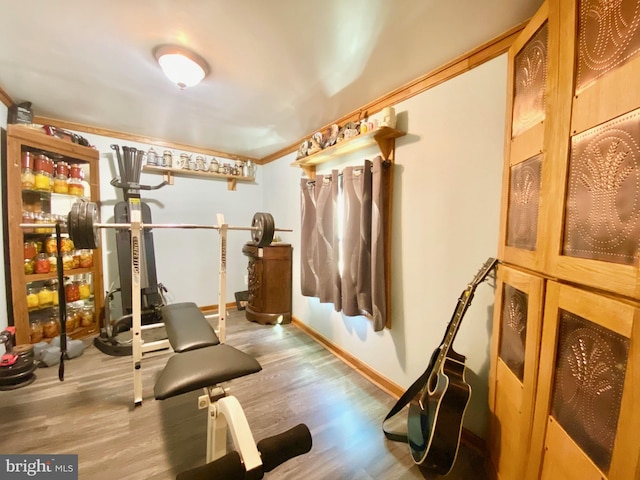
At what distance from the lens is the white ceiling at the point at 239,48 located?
118cm

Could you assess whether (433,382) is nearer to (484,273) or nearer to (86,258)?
(484,273)

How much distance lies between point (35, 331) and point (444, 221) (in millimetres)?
3592

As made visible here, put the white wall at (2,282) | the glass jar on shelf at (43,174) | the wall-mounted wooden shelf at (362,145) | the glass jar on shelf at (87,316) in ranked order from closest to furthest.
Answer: the wall-mounted wooden shelf at (362,145), the white wall at (2,282), the glass jar on shelf at (43,174), the glass jar on shelf at (87,316)

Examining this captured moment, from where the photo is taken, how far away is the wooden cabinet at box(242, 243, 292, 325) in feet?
10.3

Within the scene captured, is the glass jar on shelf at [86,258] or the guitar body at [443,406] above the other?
the glass jar on shelf at [86,258]

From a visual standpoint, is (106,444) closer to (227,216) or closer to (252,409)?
(252,409)

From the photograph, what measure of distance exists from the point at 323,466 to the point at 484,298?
1.26 m

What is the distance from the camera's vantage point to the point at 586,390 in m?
0.75

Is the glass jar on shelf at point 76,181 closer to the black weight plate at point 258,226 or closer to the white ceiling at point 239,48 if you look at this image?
the white ceiling at point 239,48

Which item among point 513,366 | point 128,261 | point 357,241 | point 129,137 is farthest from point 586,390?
point 129,137

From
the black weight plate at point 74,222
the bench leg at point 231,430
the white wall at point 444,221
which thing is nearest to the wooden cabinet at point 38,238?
the black weight plate at point 74,222

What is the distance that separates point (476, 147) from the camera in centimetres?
144

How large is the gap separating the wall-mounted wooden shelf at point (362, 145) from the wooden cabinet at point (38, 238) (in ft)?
6.81

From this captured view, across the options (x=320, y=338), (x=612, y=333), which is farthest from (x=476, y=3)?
(x=320, y=338)
